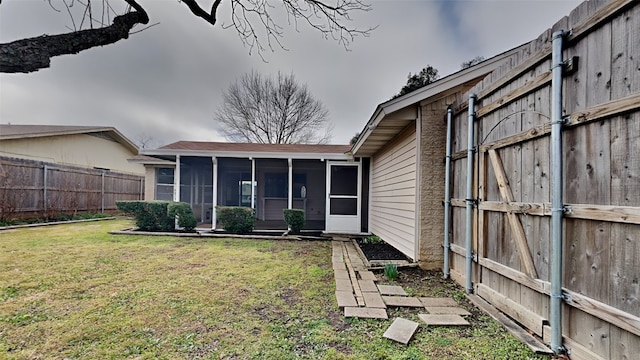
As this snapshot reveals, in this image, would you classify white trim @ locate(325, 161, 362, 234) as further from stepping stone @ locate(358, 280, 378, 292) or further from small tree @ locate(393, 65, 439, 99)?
small tree @ locate(393, 65, 439, 99)

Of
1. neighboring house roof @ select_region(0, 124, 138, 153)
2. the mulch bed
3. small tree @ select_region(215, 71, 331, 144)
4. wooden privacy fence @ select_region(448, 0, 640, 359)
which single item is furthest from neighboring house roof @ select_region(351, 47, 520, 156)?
small tree @ select_region(215, 71, 331, 144)

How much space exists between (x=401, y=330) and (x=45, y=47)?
3309 mm

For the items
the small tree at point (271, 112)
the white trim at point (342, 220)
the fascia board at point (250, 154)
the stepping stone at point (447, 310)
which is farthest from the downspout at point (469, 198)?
the small tree at point (271, 112)

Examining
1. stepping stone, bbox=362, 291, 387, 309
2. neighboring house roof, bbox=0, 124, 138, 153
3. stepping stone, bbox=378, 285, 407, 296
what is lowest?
stepping stone, bbox=378, 285, 407, 296

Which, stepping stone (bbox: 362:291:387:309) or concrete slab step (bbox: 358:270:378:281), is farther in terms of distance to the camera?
concrete slab step (bbox: 358:270:378:281)

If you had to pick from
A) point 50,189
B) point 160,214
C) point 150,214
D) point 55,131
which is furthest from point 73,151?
point 160,214

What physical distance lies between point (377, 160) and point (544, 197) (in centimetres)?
588

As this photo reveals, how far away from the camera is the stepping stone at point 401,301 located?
3.18 meters

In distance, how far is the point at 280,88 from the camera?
19875 mm

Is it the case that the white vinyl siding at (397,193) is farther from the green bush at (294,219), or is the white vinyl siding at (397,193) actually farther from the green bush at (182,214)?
the green bush at (182,214)

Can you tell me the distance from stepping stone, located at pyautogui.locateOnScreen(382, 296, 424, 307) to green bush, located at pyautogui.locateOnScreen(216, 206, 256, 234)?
570 centimetres

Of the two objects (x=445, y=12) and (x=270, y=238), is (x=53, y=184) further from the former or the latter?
(x=445, y=12)

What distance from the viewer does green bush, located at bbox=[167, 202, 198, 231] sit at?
27.2 ft

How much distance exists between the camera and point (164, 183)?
12.4m
